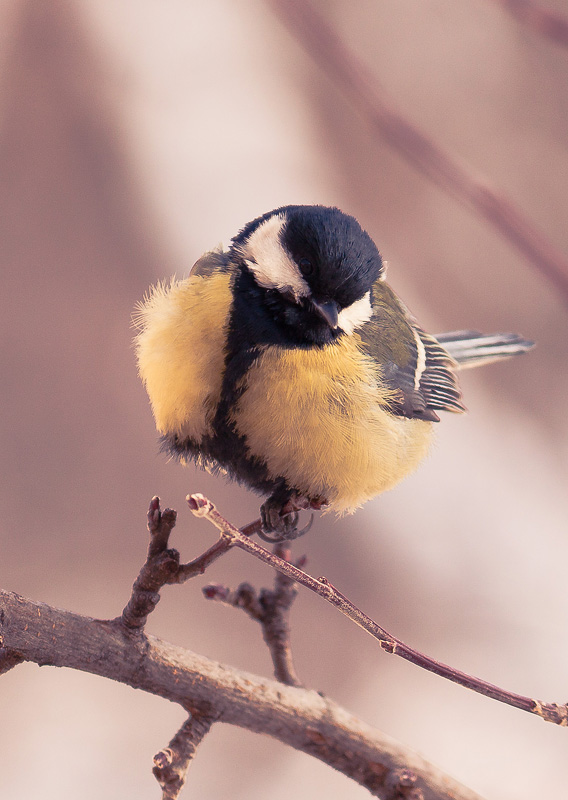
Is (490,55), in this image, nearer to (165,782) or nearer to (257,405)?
(257,405)

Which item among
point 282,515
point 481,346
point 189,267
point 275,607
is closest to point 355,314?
point 282,515

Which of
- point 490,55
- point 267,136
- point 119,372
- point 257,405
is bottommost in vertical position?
point 257,405

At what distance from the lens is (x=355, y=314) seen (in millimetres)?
943

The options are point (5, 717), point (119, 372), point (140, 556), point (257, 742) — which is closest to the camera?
point (5, 717)

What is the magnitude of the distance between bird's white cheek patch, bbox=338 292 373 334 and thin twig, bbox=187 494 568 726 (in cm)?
42

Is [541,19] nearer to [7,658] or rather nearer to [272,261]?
[272,261]

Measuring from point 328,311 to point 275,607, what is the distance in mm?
342

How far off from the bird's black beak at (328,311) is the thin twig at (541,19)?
0.35m

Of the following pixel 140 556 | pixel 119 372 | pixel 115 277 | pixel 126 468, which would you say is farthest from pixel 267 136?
pixel 140 556

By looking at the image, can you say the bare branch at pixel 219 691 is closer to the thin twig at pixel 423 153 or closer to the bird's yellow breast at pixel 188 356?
the bird's yellow breast at pixel 188 356

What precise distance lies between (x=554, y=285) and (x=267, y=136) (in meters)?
2.02

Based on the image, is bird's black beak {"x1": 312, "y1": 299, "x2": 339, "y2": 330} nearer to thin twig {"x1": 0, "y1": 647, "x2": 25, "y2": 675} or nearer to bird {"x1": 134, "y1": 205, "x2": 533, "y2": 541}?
bird {"x1": 134, "y1": 205, "x2": 533, "y2": 541}

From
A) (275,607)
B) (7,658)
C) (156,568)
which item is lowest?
(7,658)

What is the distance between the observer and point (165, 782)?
68cm
